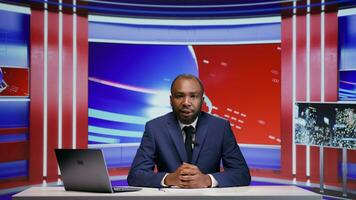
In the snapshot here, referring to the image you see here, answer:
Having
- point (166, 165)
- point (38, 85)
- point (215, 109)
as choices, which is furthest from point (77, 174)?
point (215, 109)

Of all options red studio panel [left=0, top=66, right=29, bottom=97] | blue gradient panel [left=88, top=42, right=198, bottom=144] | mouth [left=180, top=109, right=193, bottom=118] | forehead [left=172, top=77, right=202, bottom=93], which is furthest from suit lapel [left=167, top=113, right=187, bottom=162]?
blue gradient panel [left=88, top=42, right=198, bottom=144]

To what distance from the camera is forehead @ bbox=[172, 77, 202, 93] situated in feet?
8.71

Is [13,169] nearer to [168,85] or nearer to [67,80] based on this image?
[67,80]

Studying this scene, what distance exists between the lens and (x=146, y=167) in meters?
2.73

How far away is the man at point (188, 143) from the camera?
266 centimetres

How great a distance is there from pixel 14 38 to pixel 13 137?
1164mm

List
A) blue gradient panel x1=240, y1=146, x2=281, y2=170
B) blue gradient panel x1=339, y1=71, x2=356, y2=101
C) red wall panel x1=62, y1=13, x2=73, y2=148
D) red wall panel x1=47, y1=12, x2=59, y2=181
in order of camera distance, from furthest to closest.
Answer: blue gradient panel x1=240, y1=146, x2=281, y2=170, red wall panel x1=62, y1=13, x2=73, y2=148, red wall panel x1=47, y1=12, x2=59, y2=181, blue gradient panel x1=339, y1=71, x2=356, y2=101

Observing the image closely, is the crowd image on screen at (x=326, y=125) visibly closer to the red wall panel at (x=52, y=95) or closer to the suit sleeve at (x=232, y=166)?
the suit sleeve at (x=232, y=166)

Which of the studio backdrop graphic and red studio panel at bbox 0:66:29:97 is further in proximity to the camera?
the studio backdrop graphic

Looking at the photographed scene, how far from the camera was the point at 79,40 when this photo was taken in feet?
19.6

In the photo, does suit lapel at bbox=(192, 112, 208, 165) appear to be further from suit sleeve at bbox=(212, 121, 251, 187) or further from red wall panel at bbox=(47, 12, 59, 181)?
red wall panel at bbox=(47, 12, 59, 181)

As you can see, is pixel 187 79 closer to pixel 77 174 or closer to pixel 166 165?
pixel 166 165

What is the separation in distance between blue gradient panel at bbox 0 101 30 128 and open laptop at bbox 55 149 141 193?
11.5ft

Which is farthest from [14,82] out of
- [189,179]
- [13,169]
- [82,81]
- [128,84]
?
[189,179]
